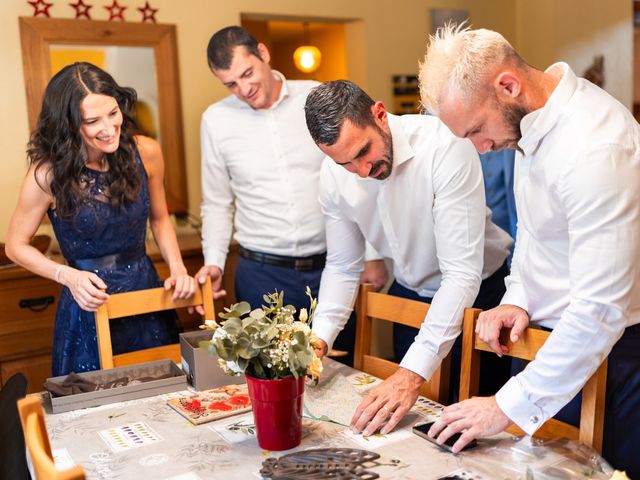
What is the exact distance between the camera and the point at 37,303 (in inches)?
130

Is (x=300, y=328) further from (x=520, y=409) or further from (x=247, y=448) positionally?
(x=520, y=409)

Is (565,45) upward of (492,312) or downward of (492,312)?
upward

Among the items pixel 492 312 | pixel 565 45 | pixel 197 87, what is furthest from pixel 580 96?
pixel 565 45

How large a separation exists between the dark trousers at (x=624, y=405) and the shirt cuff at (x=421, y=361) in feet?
1.12

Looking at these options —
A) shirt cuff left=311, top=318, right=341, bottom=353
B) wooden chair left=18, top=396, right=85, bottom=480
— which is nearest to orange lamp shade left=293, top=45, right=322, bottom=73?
shirt cuff left=311, top=318, right=341, bottom=353

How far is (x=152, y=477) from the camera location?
138cm

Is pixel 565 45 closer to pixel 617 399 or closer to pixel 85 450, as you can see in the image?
pixel 617 399

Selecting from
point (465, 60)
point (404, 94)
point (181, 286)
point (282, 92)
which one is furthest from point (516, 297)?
point (404, 94)

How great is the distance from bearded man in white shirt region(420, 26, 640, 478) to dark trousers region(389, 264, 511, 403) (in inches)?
24.8

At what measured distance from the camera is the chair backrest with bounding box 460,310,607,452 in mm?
1520

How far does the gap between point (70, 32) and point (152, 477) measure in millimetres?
2684

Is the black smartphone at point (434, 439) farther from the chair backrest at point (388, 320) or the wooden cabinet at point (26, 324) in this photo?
→ the wooden cabinet at point (26, 324)

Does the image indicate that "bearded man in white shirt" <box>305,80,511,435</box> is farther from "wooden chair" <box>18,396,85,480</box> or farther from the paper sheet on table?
"wooden chair" <box>18,396,85,480</box>

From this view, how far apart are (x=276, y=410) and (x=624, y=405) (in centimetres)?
79
